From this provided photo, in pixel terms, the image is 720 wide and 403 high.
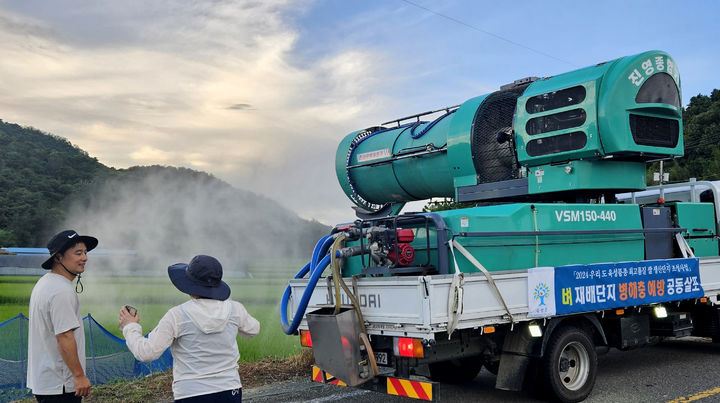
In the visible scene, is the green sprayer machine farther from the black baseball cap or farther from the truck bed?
the black baseball cap

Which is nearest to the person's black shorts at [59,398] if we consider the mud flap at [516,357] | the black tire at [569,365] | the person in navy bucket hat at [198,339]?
the person in navy bucket hat at [198,339]

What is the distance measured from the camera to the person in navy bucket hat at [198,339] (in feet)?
12.3

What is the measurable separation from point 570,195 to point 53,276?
580cm

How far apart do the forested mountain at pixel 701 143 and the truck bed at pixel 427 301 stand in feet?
119

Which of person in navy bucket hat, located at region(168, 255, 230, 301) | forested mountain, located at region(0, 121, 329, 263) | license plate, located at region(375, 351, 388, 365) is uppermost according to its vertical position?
forested mountain, located at region(0, 121, 329, 263)

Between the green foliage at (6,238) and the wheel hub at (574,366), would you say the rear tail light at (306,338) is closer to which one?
the wheel hub at (574,366)

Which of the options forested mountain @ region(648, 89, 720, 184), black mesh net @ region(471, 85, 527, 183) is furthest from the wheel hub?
forested mountain @ region(648, 89, 720, 184)

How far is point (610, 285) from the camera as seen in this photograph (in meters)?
6.82

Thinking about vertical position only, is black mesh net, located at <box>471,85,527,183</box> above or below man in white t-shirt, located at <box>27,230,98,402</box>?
above

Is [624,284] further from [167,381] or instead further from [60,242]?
[60,242]

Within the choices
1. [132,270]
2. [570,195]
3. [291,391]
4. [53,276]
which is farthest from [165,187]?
[53,276]

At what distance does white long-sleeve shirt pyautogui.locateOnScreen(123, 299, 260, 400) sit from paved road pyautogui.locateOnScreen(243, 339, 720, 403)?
10.6 feet

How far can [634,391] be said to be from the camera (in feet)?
23.0

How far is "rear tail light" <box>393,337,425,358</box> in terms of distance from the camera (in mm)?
5367
